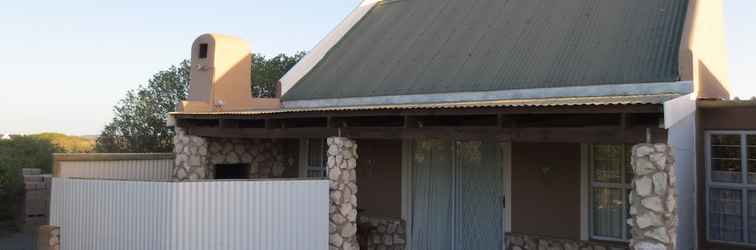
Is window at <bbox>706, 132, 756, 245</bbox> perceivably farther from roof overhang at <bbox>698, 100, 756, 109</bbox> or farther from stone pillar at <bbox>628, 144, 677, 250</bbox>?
stone pillar at <bbox>628, 144, 677, 250</bbox>

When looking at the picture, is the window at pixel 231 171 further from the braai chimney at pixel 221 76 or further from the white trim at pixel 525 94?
the white trim at pixel 525 94

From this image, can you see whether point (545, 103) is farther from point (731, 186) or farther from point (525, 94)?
point (731, 186)

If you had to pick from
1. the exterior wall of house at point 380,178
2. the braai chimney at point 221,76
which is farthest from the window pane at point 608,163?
the braai chimney at point 221,76

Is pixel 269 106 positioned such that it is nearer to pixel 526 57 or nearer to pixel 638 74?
pixel 526 57

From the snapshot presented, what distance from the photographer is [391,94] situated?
12.9 metres

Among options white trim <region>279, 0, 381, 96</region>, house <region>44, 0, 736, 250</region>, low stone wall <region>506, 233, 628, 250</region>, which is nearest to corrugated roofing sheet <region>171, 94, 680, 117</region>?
house <region>44, 0, 736, 250</region>

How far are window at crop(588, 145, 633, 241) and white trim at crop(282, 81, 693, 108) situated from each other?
3.01ft

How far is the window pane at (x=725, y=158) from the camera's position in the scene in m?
9.66

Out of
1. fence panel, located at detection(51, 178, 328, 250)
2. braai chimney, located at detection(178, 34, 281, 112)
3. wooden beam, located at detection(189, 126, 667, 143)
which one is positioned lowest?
fence panel, located at detection(51, 178, 328, 250)

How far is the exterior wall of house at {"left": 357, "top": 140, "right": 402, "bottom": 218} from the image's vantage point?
12773mm

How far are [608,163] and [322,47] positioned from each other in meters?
8.07

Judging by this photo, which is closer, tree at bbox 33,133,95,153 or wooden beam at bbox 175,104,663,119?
wooden beam at bbox 175,104,663,119

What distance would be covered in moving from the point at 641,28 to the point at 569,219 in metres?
3.92

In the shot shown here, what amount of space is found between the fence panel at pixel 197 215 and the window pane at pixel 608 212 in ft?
14.6
